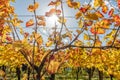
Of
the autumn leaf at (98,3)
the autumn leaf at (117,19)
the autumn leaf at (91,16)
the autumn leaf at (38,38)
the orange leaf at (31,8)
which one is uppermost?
the autumn leaf at (98,3)

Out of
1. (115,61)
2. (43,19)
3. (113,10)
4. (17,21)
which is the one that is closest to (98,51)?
(113,10)

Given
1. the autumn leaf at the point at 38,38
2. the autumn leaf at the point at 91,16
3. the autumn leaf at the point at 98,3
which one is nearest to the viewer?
the autumn leaf at the point at 91,16

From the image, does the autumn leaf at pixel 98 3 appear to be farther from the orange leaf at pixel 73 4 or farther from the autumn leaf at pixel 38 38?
the autumn leaf at pixel 38 38

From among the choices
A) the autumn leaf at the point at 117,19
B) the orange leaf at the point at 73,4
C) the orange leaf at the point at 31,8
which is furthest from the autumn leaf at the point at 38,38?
the autumn leaf at the point at 117,19

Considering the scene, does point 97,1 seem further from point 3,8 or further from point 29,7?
point 3,8

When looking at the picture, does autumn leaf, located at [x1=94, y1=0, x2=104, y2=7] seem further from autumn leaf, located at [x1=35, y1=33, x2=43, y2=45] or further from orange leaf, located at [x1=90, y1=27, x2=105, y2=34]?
autumn leaf, located at [x1=35, y1=33, x2=43, y2=45]

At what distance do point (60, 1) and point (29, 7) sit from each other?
2.00ft

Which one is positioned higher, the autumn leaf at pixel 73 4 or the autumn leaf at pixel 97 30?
the autumn leaf at pixel 73 4

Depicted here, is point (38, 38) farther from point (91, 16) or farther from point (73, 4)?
point (91, 16)

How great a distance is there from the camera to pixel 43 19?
20.2ft

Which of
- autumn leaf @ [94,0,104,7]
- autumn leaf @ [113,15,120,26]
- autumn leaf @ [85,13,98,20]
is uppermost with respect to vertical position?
autumn leaf @ [94,0,104,7]

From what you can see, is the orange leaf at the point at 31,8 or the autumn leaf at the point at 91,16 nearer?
the autumn leaf at the point at 91,16

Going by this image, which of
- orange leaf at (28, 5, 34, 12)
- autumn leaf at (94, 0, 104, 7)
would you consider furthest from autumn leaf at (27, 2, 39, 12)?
autumn leaf at (94, 0, 104, 7)

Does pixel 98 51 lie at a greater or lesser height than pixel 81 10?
lesser
